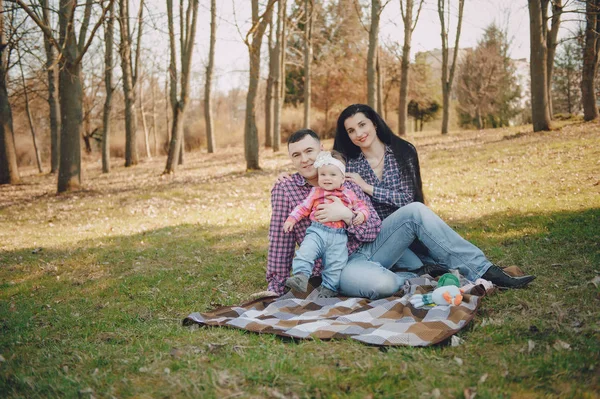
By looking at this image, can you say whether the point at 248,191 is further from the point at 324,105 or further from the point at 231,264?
the point at 324,105

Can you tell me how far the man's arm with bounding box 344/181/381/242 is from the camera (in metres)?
4.65

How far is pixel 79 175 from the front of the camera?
14469mm

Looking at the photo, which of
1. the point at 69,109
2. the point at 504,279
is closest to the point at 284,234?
the point at 504,279

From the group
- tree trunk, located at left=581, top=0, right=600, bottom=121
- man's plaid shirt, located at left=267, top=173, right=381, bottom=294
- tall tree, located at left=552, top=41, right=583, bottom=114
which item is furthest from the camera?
tall tree, located at left=552, top=41, right=583, bottom=114

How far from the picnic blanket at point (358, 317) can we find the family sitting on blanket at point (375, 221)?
0.21m

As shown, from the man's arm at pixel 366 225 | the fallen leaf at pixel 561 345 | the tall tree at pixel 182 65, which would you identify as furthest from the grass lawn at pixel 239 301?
the tall tree at pixel 182 65

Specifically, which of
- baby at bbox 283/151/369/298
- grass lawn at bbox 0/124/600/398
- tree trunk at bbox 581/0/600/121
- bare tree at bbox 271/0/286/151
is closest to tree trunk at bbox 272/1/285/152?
bare tree at bbox 271/0/286/151

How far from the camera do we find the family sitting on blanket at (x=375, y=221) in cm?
449

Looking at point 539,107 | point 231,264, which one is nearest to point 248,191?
point 231,264

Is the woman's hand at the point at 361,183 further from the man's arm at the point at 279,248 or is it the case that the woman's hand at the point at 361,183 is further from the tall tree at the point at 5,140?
the tall tree at the point at 5,140

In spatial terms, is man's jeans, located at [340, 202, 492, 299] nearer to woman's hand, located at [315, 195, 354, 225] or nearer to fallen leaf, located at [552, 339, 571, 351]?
woman's hand, located at [315, 195, 354, 225]

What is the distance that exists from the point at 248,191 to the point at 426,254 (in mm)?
8271

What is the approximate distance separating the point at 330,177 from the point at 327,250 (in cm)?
71

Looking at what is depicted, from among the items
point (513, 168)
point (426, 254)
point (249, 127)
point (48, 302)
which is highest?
point (249, 127)
